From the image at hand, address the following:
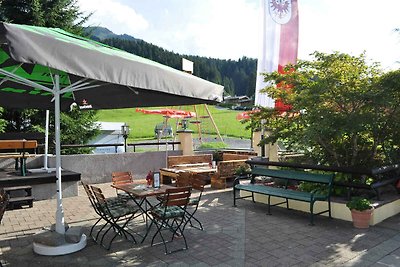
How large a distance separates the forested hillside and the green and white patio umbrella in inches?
1623

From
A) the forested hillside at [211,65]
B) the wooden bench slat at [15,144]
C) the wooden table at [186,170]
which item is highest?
the forested hillside at [211,65]

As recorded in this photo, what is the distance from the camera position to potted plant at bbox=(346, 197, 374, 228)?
5582mm

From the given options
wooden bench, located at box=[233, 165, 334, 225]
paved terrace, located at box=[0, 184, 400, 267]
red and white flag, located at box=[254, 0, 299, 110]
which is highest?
red and white flag, located at box=[254, 0, 299, 110]

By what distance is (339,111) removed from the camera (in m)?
6.45

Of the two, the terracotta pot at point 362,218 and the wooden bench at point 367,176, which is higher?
the wooden bench at point 367,176

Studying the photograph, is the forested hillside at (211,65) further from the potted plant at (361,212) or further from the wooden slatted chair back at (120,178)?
the potted plant at (361,212)

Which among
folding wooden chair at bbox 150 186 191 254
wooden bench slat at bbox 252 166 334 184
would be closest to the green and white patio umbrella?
folding wooden chair at bbox 150 186 191 254

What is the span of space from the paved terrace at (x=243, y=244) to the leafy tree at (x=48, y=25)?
729 cm

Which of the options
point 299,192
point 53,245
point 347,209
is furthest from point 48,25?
point 347,209

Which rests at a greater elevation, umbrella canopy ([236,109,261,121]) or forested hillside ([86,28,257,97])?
forested hillside ([86,28,257,97])

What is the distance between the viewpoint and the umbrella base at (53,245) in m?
4.47

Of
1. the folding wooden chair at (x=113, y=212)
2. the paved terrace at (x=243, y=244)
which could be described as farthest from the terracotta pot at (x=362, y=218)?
the folding wooden chair at (x=113, y=212)

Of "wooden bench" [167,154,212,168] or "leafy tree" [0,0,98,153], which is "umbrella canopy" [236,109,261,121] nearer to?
"wooden bench" [167,154,212,168]

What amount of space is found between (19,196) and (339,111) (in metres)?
6.69
